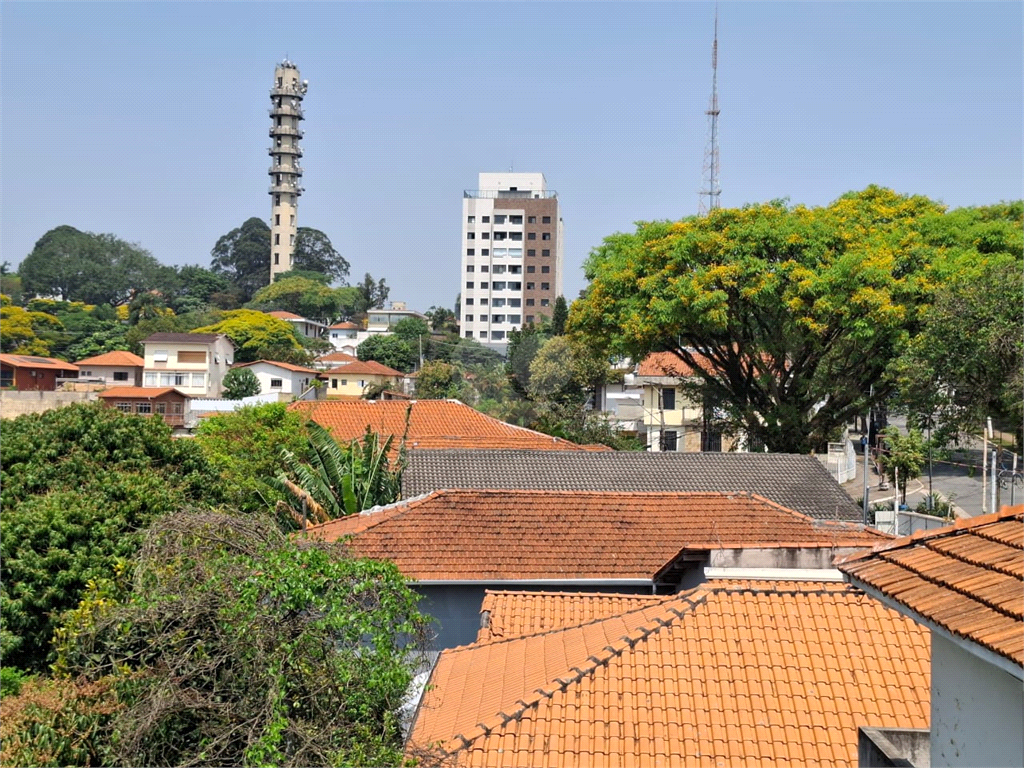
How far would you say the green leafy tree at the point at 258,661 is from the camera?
6.59 metres

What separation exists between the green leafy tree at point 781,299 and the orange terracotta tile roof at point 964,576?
66.6 feet

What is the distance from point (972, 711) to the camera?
15.1ft

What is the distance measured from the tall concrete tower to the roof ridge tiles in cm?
9344

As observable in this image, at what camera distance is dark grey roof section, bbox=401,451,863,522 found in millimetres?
18297

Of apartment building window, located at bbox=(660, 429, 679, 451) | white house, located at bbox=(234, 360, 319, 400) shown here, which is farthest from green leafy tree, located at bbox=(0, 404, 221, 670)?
white house, located at bbox=(234, 360, 319, 400)

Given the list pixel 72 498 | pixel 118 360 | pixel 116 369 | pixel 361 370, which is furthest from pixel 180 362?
pixel 72 498

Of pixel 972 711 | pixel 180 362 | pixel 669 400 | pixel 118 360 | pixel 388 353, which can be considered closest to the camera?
pixel 972 711

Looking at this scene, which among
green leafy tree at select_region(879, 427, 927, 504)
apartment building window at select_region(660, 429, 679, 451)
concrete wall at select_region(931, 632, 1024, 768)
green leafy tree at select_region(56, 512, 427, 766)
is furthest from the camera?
apartment building window at select_region(660, 429, 679, 451)

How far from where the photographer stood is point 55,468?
13.5 m

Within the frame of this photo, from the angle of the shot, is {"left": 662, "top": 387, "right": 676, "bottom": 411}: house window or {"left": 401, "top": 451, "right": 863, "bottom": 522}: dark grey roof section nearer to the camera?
{"left": 401, "top": 451, "right": 863, "bottom": 522}: dark grey roof section

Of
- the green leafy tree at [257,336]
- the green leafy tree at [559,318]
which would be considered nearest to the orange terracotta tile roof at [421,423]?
A: the green leafy tree at [559,318]

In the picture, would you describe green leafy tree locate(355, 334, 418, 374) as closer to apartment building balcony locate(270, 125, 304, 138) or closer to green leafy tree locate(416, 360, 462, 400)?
green leafy tree locate(416, 360, 462, 400)

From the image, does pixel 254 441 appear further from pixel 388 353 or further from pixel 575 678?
pixel 388 353

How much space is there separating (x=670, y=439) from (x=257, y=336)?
3806 cm
